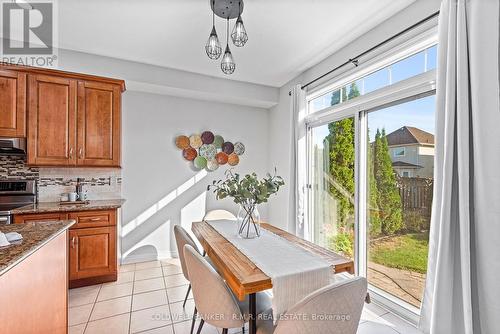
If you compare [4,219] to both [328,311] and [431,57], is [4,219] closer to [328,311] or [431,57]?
[328,311]

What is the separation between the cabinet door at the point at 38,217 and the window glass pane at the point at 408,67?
348 cm

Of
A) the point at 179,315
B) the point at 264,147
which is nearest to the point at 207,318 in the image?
the point at 179,315

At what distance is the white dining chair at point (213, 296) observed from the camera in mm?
1309

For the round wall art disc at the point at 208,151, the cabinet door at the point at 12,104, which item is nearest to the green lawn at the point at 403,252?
the round wall art disc at the point at 208,151

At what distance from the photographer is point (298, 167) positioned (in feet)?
10.7

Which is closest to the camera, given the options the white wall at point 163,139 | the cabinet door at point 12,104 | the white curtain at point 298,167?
the cabinet door at point 12,104

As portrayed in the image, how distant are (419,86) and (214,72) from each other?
243 cm

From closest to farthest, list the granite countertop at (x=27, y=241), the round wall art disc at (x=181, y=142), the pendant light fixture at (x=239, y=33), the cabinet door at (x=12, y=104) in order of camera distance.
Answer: the granite countertop at (x=27, y=241)
the pendant light fixture at (x=239, y=33)
the cabinet door at (x=12, y=104)
the round wall art disc at (x=181, y=142)

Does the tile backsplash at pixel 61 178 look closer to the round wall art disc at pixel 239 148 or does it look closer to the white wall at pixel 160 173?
the white wall at pixel 160 173

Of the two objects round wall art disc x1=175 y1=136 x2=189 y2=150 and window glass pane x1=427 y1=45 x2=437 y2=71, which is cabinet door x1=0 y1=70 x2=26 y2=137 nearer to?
round wall art disc x1=175 y1=136 x2=189 y2=150

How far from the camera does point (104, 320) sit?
2.11 meters

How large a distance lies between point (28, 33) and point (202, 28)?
183cm

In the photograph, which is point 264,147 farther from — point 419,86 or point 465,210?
point 465,210

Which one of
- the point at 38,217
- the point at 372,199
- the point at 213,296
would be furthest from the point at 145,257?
the point at 372,199
